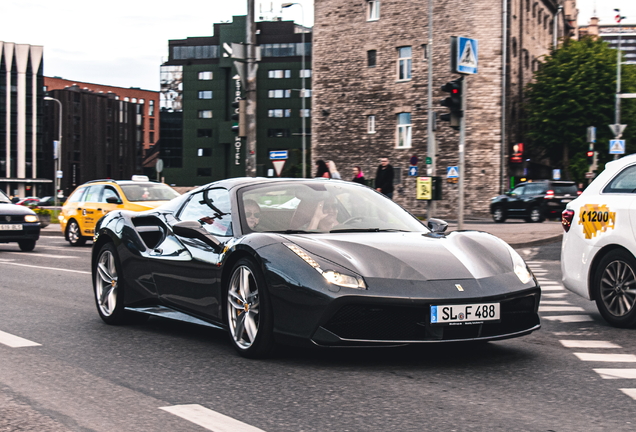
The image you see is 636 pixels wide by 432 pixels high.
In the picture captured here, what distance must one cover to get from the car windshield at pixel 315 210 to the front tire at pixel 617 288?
1.97 meters

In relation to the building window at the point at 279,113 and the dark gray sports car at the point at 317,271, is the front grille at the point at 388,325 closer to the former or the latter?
the dark gray sports car at the point at 317,271

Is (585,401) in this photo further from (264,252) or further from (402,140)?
(402,140)

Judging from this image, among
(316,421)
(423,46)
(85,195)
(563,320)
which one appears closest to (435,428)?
(316,421)

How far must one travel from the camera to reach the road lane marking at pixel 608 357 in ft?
19.2

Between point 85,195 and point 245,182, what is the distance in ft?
51.3

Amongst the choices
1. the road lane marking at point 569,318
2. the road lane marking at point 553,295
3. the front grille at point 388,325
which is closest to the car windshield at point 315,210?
the front grille at point 388,325

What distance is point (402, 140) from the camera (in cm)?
4888

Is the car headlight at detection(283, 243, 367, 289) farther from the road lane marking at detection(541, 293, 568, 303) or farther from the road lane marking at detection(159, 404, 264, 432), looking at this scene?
the road lane marking at detection(541, 293, 568, 303)

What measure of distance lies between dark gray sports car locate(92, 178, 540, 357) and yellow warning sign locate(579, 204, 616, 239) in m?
1.84

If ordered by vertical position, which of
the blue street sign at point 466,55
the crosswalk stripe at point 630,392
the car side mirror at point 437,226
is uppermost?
the blue street sign at point 466,55

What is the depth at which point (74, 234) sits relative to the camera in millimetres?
21328

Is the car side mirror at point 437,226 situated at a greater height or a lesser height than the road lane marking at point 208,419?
greater

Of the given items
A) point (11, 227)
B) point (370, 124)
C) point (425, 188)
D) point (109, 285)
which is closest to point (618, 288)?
Answer: point (109, 285)

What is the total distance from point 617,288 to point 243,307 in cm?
351
